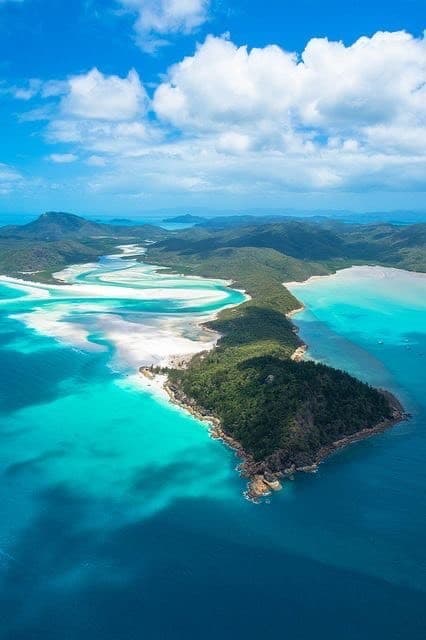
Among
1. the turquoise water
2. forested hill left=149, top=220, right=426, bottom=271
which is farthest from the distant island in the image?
forested hill left=149, top=220, right=426, bottom=271

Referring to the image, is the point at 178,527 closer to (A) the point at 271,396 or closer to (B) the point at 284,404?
(B) the point at 284,404

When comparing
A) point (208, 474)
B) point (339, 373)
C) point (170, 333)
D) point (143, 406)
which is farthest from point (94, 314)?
point (208, 474)

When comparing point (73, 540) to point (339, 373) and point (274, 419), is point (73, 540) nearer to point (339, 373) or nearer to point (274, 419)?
point (274, 419)

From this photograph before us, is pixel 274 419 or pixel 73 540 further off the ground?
pixel 274 419

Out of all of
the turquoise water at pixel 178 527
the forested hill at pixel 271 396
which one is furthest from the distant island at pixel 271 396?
the turquoise water at pixel 178 527

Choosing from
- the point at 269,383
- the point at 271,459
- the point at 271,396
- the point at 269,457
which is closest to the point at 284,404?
the point at 271,396

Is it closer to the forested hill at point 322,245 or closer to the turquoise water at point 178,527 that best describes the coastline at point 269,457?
the turquoise water at point 178,527
